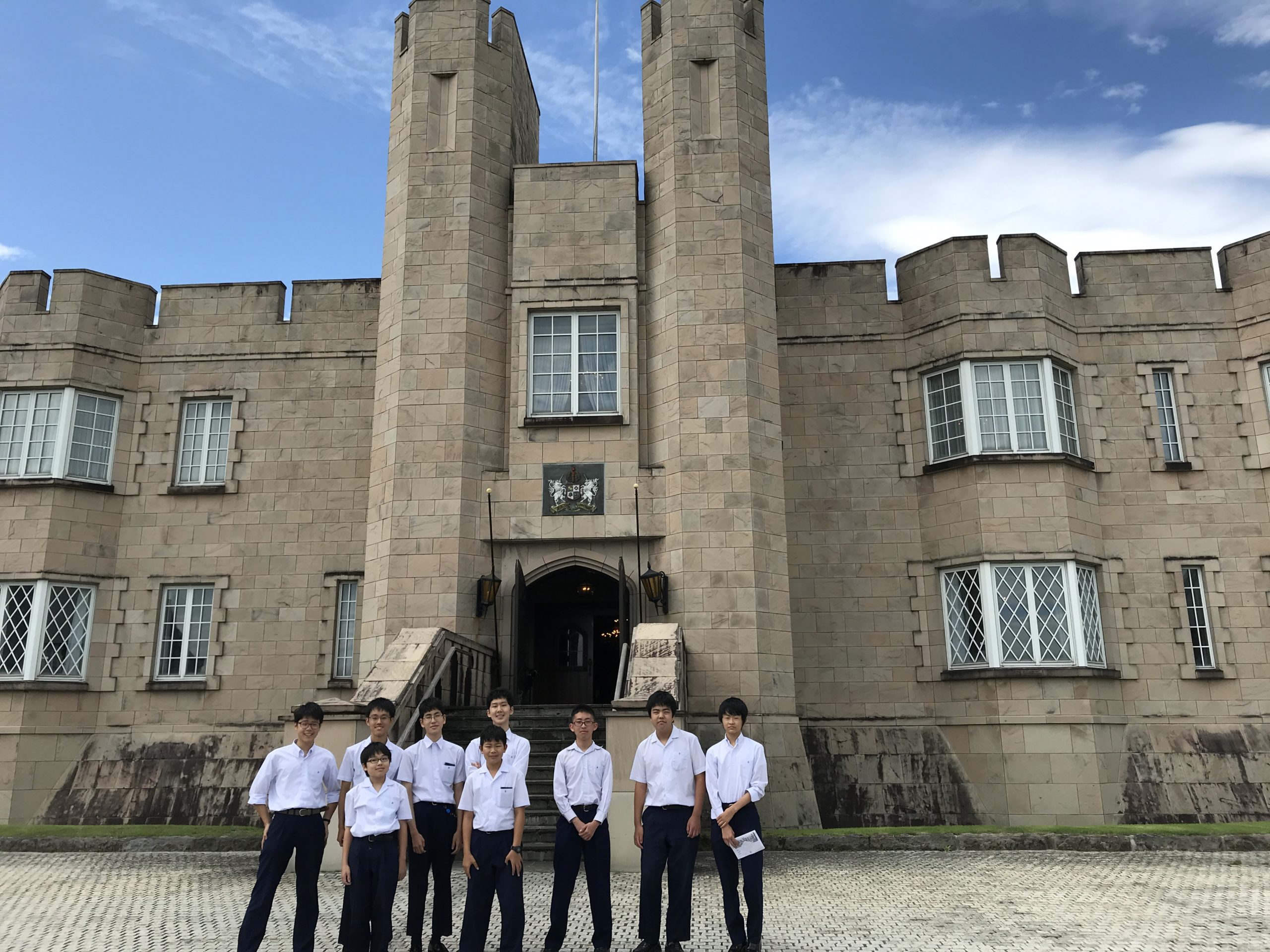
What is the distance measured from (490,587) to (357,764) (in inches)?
286

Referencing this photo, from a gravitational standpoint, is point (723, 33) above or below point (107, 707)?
above

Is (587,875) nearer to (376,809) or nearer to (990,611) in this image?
(376,809)

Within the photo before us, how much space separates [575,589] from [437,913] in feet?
33.1

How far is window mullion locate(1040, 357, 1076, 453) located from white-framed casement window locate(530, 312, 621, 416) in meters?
6.82

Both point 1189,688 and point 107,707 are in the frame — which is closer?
point 1189,688

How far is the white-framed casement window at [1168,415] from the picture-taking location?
16.7 metres

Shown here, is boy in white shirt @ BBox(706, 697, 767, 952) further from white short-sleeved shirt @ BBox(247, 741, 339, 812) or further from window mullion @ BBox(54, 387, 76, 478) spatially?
window mullion @ BBox(54, 387, 76, 478)

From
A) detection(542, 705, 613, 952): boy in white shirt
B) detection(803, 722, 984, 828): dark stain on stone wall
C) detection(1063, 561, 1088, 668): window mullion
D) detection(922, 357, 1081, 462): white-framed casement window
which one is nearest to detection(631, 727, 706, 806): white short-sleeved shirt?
detection(542, 705, 613, 952): boy in white shirt

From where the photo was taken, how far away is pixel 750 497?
14.4m

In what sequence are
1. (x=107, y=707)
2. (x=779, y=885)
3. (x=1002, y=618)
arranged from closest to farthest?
(x=779, y=885), (x=1002, y=618), (x=107, y=707)

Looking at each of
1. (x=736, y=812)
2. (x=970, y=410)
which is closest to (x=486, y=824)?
(x=736, y=812)

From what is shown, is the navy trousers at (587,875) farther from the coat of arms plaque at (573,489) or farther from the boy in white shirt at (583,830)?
the coat of arms plaque at (573,489)

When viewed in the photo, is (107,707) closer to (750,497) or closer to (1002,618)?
(750,497)

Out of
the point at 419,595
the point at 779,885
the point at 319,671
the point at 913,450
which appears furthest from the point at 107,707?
the point at 913,450
